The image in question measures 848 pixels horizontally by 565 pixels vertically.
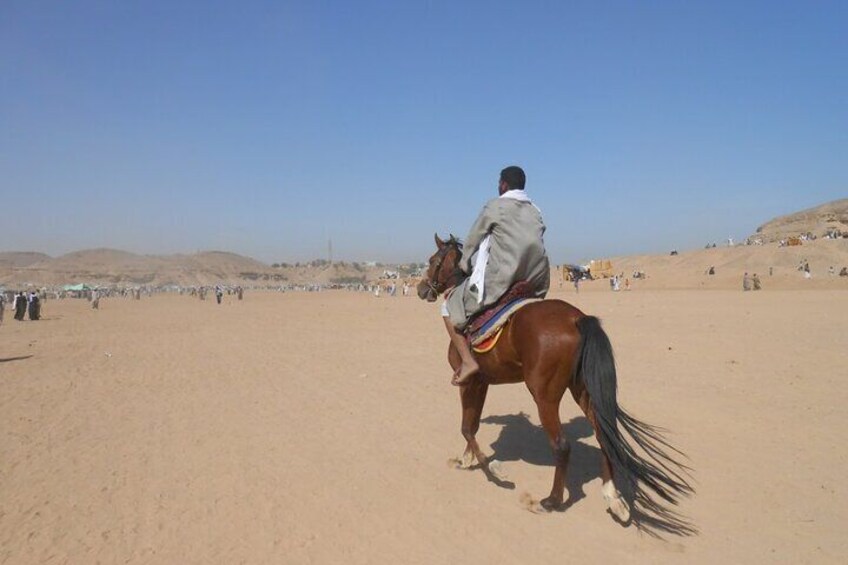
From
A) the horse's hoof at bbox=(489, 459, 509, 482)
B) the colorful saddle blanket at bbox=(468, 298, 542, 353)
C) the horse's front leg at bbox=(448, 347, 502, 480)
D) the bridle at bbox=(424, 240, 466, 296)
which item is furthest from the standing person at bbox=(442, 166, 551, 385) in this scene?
the horse's hoof at bbox=(489, 459, 509, 482)

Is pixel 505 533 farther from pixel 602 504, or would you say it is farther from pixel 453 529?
pixel 602 504

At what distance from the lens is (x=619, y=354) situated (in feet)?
44.1

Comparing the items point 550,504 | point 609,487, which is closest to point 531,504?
point 550,504

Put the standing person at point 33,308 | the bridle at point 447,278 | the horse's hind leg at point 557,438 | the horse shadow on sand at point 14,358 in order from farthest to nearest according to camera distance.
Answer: the standing person at point 33,308, the horse shadow on sand at point 14,358, the bridle at point 447,278, the horse's hind leg at point 557,438

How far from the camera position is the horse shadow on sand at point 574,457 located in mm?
4652

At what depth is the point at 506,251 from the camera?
5.38 m

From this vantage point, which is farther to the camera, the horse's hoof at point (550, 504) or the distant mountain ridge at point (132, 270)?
the distant mountain ridge at point (132, 270)

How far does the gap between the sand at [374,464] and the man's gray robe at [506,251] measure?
1931 millimetres

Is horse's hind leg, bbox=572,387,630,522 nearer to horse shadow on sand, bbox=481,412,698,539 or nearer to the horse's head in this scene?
horse shadow on sand, bbox=481,412,698,539

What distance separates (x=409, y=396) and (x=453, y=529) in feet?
16.1

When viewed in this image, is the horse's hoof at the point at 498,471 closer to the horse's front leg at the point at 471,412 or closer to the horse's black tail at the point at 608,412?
the horse's front leg at the point at 471,412

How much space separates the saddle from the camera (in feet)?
17.3

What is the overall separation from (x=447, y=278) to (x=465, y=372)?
47.4 inches

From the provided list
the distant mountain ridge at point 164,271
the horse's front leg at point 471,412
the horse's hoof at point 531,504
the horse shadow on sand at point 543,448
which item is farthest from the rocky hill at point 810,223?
the distant mountain ridge at point 164,271
